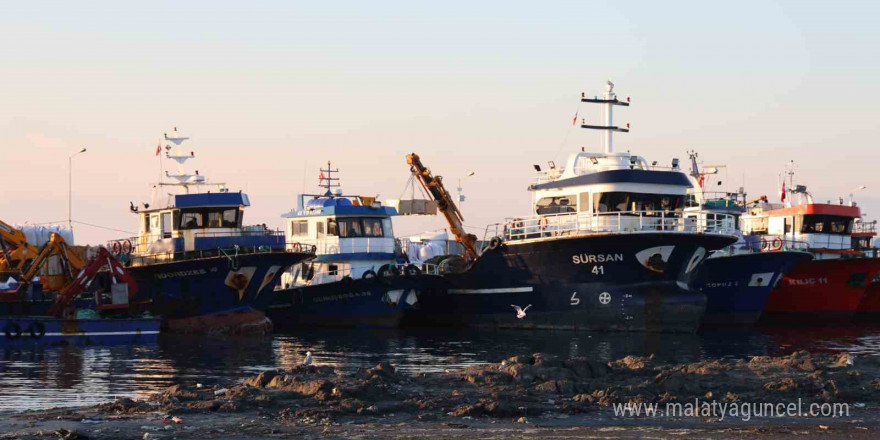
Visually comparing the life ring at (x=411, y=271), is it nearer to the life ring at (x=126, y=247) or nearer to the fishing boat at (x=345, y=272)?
the fishing boat at (x=345, y=272)

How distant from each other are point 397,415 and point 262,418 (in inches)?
83.2

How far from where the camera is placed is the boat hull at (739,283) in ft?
141

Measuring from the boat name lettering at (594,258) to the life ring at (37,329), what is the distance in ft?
55.3

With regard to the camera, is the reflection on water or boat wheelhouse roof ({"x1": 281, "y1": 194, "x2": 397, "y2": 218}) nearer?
the reflection on water

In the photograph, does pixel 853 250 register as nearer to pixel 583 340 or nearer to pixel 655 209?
pixel 655 209

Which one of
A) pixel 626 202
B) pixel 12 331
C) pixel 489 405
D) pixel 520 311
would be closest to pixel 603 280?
pixel 626 202

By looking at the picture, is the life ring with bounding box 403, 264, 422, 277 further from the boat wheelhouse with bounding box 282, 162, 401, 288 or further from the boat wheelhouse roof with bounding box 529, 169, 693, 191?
the boat wheelhouse roof with bounding box 529, 169, 693, 191

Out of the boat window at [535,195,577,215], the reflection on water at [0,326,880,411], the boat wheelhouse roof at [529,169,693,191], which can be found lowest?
the reflection on water at [0,326,880,411]

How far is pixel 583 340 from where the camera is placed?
1405 inches

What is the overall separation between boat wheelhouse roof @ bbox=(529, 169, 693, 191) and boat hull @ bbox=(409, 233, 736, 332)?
122 inches

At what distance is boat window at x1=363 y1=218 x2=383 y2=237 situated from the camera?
44909mm

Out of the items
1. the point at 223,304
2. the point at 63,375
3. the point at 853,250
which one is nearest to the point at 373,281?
the point at 223,304

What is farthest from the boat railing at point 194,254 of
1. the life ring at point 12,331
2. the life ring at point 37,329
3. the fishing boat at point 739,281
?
the fishing boat at point 739,281

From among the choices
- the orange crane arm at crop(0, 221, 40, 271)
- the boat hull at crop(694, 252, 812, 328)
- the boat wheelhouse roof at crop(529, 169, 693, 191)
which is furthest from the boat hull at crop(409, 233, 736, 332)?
the orange crane arm at crop(0, 221, 40, 271)
